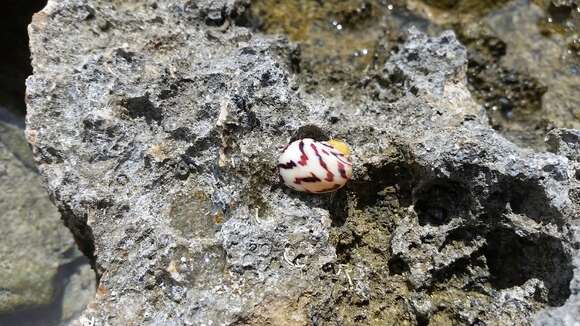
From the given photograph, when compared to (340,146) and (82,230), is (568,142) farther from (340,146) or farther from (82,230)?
(82,230)

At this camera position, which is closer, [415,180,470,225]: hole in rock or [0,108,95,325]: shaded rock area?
[415,180,470,225]: hole in rock

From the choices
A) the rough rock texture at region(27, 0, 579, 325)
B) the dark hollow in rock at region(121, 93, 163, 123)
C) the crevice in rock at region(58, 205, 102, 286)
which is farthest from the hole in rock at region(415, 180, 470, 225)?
the crevice in rock at region(58, 205, 102, 286)

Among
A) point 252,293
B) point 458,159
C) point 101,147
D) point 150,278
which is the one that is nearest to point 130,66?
point 101,147

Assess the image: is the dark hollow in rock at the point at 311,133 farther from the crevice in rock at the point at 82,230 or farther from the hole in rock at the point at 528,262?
the crevice in rock at the point at 82,230

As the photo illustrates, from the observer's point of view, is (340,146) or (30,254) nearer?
(340,146)

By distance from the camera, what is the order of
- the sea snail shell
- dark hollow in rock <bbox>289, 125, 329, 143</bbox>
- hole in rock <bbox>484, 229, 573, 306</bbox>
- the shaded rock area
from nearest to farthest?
hole in rock <bbox>484, 229, 573, 306</bbox> < the sea snail shell < dark hollow in rock <bbox>289, 125, 329, 143</bbox> < the shaded rock area

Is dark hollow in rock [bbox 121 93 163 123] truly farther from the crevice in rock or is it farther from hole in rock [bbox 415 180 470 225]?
hole in rock [bbox 415 180 470 225]

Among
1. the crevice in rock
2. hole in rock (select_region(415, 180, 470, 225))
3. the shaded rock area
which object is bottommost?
the shaded rock area

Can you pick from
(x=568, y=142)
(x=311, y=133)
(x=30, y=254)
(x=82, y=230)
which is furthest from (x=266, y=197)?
(x=30, y=254)
